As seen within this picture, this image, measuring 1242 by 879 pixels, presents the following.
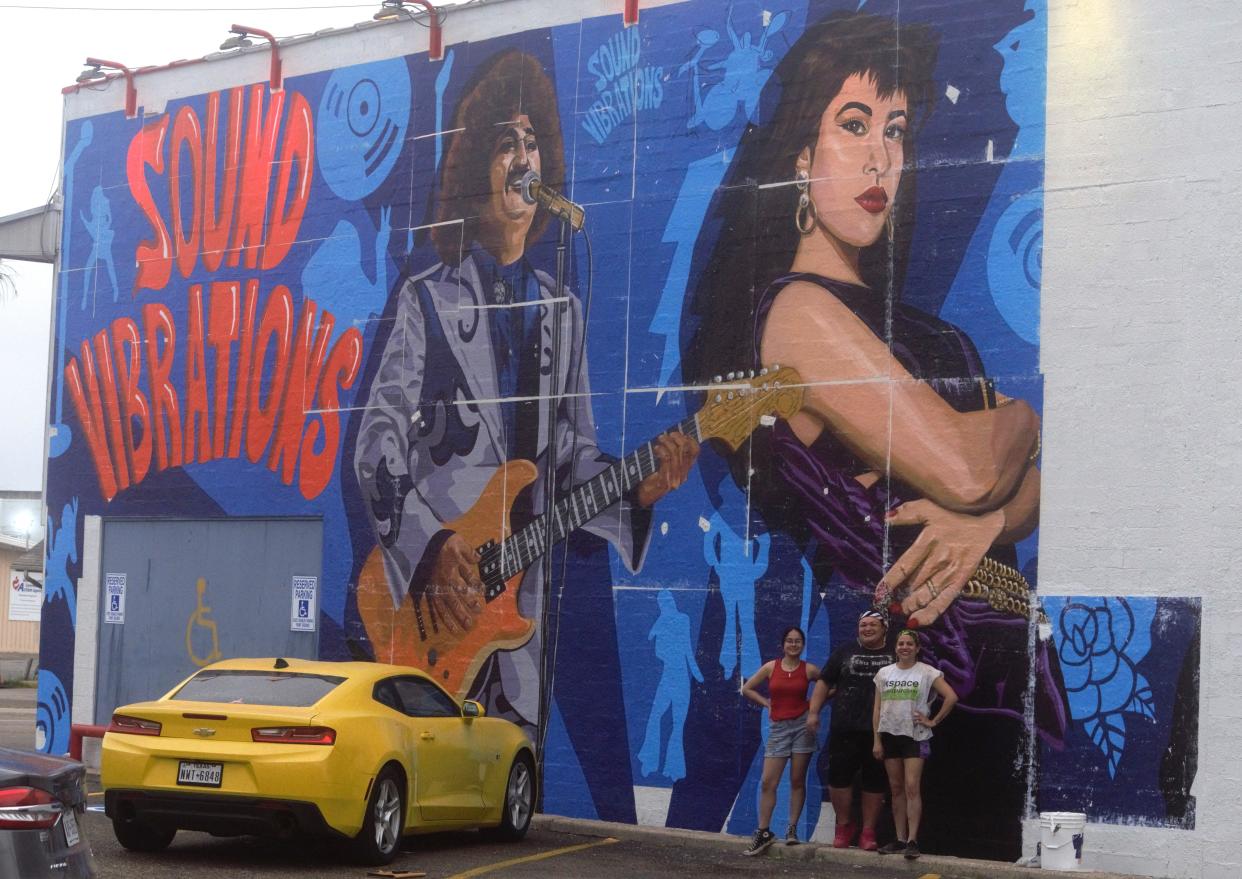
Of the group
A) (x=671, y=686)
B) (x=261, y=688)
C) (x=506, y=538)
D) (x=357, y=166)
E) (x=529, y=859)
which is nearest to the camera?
(x=261, y=688)

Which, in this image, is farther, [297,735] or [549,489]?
[549,489]

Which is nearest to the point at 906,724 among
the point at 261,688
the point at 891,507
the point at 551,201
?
the point at 891,507

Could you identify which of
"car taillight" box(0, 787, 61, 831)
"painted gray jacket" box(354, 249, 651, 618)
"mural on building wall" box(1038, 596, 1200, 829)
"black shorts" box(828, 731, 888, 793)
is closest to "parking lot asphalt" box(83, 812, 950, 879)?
"black shorts" box(828, 731, 888, 793)

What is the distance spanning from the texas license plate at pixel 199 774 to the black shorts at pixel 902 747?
5.12 metres

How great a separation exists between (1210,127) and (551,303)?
246 inches

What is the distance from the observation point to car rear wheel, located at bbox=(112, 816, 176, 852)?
11484 mm

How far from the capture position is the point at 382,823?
1144 cm

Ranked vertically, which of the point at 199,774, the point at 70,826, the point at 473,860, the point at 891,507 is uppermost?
the point at 891,507

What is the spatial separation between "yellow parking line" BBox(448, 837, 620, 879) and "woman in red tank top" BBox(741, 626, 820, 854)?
1319mm

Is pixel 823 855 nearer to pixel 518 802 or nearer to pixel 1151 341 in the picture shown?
pixel 518 802

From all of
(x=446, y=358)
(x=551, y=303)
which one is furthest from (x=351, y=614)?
(x=551, y=303)

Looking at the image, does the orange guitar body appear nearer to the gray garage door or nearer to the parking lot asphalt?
the gray garage door

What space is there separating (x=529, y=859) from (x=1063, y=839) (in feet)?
13.0

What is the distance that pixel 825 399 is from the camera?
14.4 m
